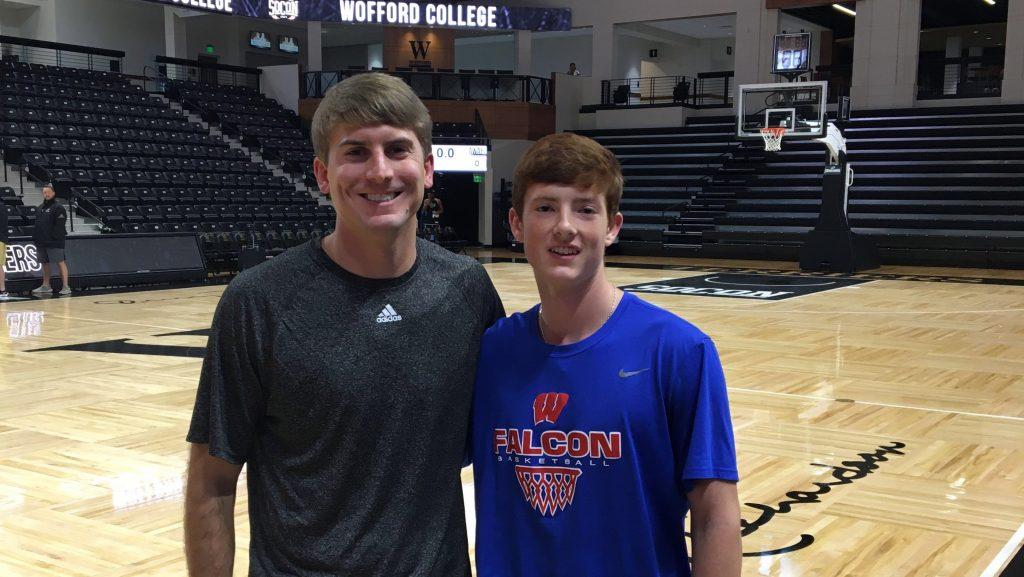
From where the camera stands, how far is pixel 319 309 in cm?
174

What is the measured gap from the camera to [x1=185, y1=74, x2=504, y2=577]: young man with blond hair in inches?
66.9

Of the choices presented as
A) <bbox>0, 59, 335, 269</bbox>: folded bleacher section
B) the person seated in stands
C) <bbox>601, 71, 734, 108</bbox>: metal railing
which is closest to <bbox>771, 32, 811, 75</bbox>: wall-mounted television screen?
<bbox>601, 71, 734, 108</bbox>: metal railing

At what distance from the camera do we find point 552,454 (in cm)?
170

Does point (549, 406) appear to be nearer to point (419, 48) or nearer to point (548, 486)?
point (548, 486)

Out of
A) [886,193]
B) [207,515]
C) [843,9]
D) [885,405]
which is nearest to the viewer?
[207,515]

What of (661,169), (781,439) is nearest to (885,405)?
(781,439)

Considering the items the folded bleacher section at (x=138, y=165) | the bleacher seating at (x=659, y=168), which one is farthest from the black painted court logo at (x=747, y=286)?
the folded bleacher section at (x=138, y=165)

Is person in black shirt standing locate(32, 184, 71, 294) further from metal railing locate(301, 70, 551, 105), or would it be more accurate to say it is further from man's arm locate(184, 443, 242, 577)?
metal railing locate(301, 70, 551, 105)

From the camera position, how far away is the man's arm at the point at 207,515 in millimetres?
1696

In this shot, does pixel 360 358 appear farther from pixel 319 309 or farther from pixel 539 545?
pixel 539 545

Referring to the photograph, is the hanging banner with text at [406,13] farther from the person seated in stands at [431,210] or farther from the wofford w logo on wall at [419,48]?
the person seated in stands at [431,210]

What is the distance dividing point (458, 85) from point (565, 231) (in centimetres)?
2423

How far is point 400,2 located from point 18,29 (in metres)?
9.45

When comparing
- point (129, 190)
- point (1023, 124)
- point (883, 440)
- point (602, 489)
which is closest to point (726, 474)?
point (602, 489)
